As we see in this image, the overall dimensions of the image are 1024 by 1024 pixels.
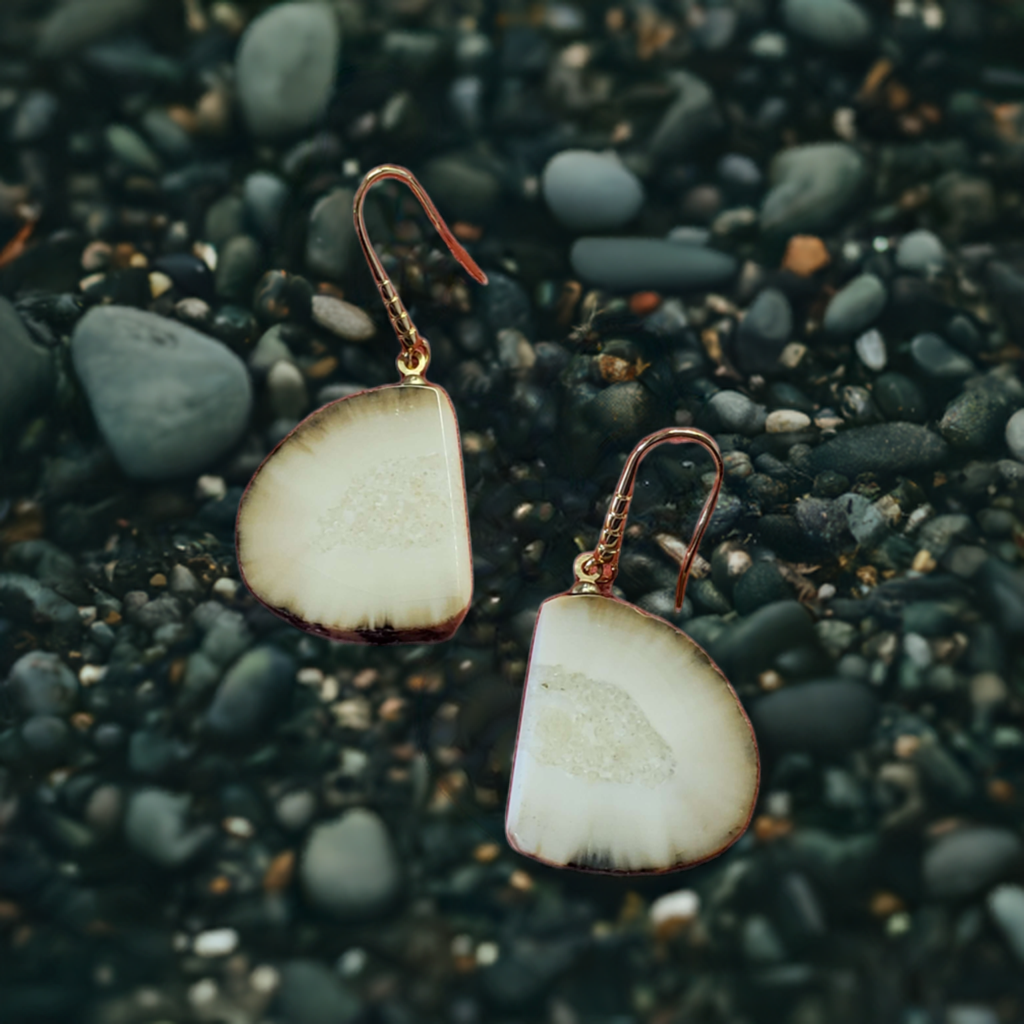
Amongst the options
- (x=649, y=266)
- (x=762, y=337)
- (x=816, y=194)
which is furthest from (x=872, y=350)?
(x=649, y=266)

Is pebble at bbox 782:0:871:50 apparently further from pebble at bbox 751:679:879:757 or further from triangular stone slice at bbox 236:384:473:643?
pebble at bbox 751:679:879:757

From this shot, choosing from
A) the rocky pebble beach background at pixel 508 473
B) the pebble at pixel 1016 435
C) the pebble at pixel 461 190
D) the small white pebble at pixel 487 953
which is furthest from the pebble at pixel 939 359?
the small white pebble at pixel 487 953

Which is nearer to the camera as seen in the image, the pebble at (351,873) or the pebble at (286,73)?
the pebble at (351,873)

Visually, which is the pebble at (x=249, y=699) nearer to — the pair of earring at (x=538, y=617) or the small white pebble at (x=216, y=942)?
the pair of earring at (x=538, y=617)

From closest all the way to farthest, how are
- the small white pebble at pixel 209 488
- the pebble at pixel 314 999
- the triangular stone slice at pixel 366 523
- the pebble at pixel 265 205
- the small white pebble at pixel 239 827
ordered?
the pebble at pixel 314 999, the small white pebble at pixel 239 827, the triangular stone slice at pixel 366 523, the small white pebble at pixel 209 488, the pebble at pixel 265 205

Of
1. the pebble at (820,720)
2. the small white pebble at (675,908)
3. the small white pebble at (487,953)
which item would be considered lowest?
the small white pebble at (487,953)

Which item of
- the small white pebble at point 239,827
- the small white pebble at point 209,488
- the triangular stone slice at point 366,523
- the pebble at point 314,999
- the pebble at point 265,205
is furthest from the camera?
the pebble at point 265,205

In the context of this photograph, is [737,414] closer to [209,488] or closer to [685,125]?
[685,125]
